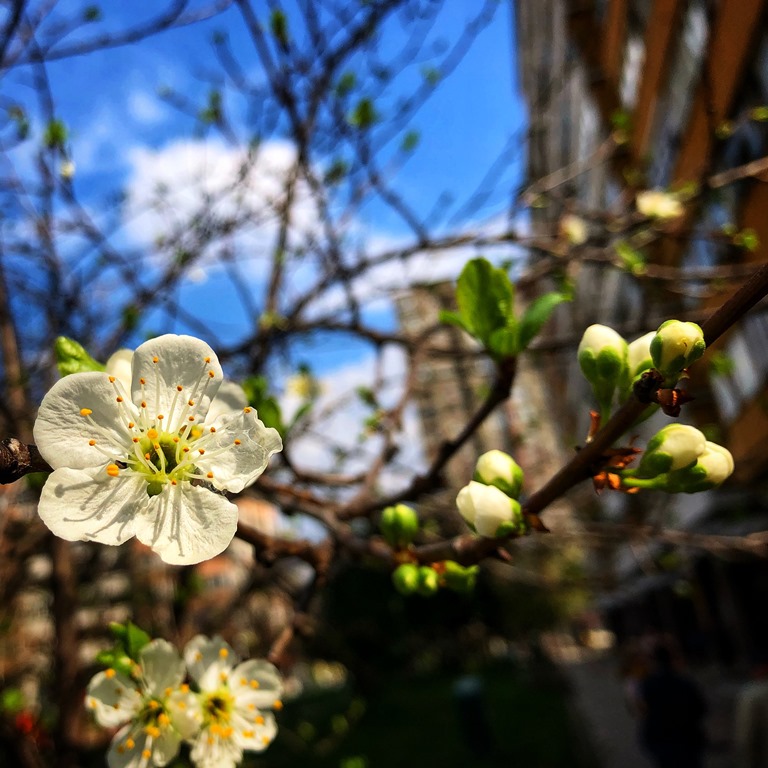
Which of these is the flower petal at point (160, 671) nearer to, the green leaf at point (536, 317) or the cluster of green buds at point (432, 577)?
the cluster of green buds at point (432, 577)

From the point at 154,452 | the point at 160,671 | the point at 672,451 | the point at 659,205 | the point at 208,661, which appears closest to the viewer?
the point at 672,451

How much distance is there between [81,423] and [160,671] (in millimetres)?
446

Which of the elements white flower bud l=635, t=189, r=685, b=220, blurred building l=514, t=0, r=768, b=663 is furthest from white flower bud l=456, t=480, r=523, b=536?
white flower bud l=635, t=189, r=685, b=220

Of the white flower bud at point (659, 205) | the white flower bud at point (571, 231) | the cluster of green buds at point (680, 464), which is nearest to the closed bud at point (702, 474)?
the cluster of green buds at point (680, 464)

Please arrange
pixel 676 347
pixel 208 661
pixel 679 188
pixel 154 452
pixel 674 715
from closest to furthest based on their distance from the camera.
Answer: pixel 676 347, pixel 154 452, pixel 208 661, pixel 679 188, pixel 674 715

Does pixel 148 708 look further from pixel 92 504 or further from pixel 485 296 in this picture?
pixel 485 296

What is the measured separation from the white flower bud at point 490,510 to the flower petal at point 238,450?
261 millimetres

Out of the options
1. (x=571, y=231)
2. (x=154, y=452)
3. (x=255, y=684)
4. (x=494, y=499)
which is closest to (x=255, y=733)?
(x=255, y=684)

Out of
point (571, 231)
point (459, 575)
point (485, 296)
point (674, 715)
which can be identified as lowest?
point (674, 715)

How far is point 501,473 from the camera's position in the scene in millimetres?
926

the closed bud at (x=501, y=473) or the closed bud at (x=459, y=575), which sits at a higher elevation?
the closed bud at (x=501, y=473)

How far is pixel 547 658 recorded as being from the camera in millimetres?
15281

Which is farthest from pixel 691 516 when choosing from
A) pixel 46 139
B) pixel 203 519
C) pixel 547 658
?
pixel 203 519

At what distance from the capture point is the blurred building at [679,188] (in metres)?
2.75
